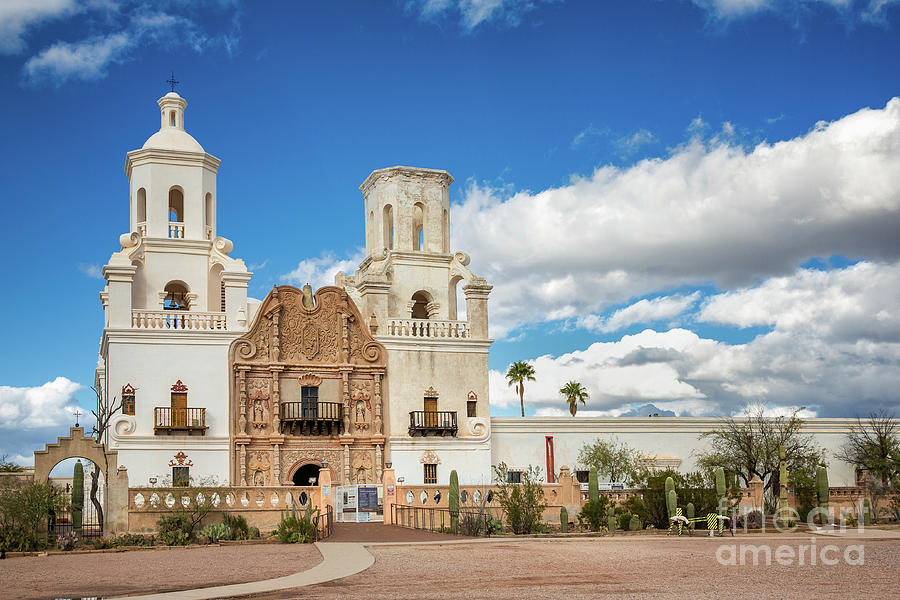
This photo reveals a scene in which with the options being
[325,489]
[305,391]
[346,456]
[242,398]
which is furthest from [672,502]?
[242,398]

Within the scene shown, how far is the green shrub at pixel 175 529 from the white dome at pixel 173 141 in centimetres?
1867

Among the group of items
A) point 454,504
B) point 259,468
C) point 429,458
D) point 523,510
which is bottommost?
point 523,510

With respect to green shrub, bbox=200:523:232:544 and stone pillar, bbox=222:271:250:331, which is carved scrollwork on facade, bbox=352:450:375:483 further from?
green shrub, bbox=200:523:232:544

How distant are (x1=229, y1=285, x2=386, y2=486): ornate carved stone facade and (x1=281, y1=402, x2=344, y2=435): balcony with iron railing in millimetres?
41

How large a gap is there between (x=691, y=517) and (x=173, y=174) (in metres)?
25.8

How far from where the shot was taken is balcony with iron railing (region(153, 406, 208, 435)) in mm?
40094

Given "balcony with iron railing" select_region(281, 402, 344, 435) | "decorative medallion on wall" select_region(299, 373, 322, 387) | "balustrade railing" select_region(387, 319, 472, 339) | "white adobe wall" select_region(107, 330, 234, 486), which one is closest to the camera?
"white adobe wall" select_region(107, 330, 234, 486)

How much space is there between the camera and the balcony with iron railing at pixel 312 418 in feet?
139

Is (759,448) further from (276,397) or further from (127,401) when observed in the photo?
(127,401)

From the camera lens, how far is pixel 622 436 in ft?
154

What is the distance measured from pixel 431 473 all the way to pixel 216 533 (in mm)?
14834

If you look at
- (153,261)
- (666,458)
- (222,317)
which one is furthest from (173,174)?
(666,458)

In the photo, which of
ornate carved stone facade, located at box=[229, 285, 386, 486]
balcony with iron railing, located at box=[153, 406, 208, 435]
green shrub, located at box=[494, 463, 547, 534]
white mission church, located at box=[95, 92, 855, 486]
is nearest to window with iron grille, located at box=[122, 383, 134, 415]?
white mission church, located at box=[95, 92, 855, 486]

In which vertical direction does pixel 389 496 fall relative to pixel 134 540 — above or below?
above
